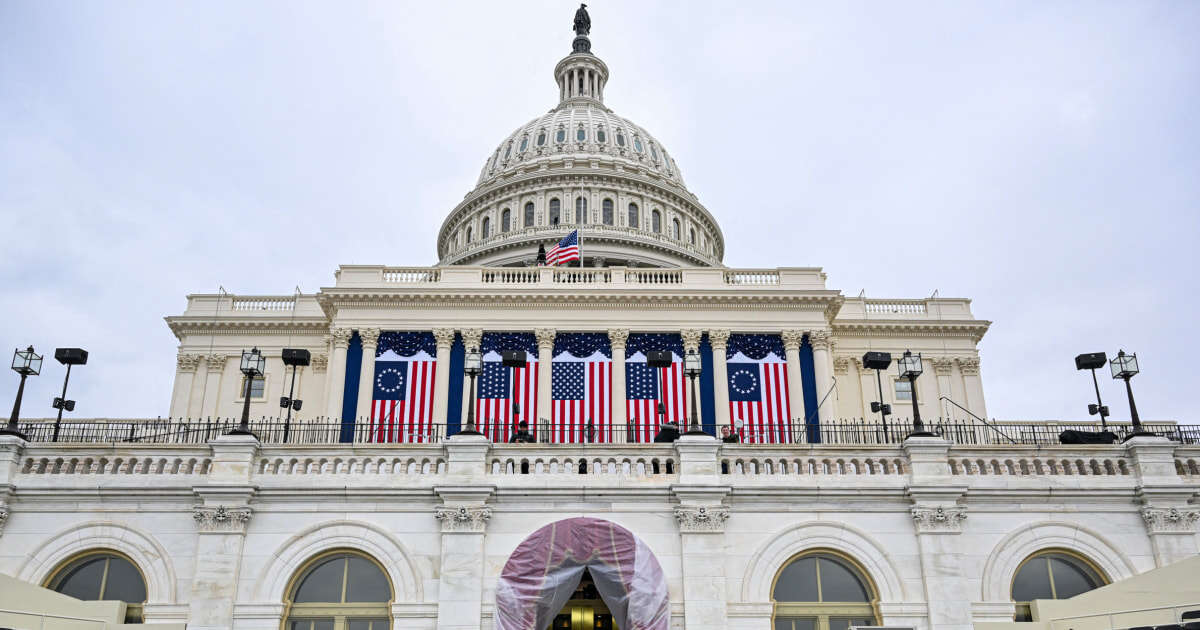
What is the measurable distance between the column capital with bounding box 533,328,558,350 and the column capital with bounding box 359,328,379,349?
27.8 feet

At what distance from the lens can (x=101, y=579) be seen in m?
A: 19.3

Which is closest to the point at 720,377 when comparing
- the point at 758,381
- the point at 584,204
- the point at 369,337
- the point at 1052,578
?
the point at 758,381

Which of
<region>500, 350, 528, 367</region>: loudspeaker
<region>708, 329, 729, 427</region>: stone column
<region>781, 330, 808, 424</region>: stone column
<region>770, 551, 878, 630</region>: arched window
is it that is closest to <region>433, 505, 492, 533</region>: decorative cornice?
<region>500, 350, 528, 367</region>: loudspeaker

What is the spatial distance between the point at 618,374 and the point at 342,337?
1478 cm

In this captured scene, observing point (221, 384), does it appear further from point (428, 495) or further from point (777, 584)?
point (777, 584)

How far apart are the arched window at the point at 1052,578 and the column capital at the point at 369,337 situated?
3654cm

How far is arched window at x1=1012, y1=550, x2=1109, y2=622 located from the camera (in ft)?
63.7

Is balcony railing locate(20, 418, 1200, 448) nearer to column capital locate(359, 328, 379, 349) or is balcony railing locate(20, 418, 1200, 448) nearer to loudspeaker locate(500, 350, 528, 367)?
Answer: loudspeaker locate(500, 350, 528, 367)

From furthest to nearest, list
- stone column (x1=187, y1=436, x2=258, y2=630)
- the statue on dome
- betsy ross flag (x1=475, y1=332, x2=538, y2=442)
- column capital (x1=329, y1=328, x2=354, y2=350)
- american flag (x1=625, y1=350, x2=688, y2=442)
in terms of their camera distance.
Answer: the statue on dome
column capital (x1=329, y1=328, x2=354, y2=350)
betsy ross flag (x1=475, y1=332, x2=538, y2=442)
american flag (x1=625, y1=350, x2=688, y2=442)
stone column (x1=187, y1=436, x2=258, y2=630)

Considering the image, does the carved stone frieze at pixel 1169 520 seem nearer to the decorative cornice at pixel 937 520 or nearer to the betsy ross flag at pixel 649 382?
the decorative cornice at pixel 937 520

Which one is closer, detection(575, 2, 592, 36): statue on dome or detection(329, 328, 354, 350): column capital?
detection(329, 328, 354, 350): column capital

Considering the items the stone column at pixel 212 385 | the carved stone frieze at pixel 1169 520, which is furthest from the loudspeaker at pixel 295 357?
the stone column at pixel 212 385

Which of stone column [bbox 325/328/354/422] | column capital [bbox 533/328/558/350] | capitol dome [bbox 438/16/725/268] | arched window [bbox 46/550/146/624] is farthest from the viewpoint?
capitol dome [bbox 438/16/725/268]

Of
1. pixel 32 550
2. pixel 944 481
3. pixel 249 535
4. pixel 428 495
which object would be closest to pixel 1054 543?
pixel 944 481
